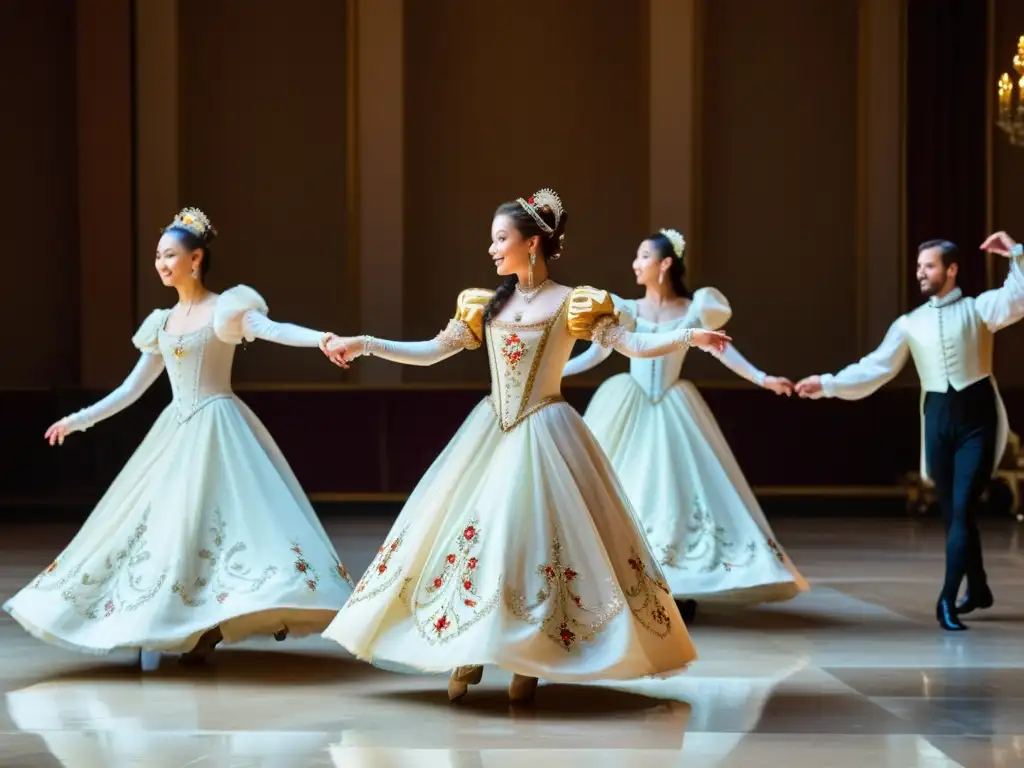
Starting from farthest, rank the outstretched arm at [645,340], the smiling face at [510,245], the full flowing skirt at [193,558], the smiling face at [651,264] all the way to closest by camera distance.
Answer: the smiling face at [651,264] < the full flowing skirt at [193,558] < the smiling face at [510,245] < the outstretched arm at [645,340]

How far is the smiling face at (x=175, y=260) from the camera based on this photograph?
4.93m

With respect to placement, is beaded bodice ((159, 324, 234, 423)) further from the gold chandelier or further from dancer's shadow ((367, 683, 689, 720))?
the gold chandelier

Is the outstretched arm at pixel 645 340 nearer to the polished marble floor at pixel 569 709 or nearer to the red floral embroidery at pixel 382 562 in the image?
the red floral embroidery at pixel 382 562

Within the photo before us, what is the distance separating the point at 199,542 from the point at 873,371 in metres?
2.52

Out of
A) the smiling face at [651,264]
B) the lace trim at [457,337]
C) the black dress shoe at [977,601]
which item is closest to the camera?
the lace trim at [457,337]

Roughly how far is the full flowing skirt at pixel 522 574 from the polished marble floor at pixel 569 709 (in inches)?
6.4

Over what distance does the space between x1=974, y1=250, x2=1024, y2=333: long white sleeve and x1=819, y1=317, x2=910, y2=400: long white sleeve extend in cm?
31

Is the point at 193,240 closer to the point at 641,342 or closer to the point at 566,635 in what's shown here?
the point at 641,342

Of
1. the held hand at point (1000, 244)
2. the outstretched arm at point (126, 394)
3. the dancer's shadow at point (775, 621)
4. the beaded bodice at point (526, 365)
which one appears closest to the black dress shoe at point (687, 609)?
the dancer's shadow at point (775, 621)

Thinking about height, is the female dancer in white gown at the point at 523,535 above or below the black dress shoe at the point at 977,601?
above

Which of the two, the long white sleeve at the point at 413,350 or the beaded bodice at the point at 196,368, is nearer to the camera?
the long white sleeve at the point at 413,350

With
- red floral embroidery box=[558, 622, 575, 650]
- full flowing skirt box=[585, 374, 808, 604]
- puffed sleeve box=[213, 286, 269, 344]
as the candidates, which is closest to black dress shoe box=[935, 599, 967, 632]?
full flowing skirt box=[585, 374, 808, 604]

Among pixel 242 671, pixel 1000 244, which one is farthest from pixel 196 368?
pixel 1000 244

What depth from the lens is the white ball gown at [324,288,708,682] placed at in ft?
12.6
